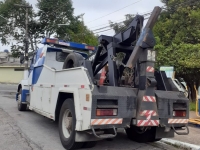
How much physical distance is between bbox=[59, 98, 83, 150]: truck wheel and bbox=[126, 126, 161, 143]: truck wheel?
1687mm

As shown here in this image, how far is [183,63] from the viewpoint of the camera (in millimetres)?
13000

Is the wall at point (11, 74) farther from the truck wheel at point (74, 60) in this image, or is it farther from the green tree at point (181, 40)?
the truck wheel at point (74, 60)

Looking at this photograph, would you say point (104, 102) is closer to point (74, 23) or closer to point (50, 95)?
point (50, 95)

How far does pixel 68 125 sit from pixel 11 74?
A: 40.4 metres

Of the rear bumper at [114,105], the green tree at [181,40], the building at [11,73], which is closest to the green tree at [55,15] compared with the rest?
the green tree at [181,40]

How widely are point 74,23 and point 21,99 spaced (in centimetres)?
2383

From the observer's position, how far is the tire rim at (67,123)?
5902 mm

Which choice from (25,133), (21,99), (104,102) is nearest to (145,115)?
(104,102)

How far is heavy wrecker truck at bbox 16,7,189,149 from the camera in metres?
5.19

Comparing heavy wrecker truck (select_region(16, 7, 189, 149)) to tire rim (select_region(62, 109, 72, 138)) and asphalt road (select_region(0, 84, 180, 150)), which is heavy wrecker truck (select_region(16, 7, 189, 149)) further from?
asphalt road (select_region(0, 84, 180, 150))

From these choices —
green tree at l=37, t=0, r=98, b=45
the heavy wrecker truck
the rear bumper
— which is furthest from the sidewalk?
green tree at l=37, t=0, r=98, b=45

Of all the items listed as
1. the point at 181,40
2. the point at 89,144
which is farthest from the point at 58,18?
the point at 89,144

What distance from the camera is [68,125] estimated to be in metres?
5.93

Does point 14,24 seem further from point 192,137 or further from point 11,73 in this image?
point 192,137
